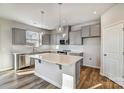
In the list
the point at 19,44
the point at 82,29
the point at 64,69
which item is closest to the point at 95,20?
the point at 82,29

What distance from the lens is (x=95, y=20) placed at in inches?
190

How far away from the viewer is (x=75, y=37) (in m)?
5.51

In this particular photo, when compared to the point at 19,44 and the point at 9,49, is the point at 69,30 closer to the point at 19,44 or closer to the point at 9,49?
the point at 19,44

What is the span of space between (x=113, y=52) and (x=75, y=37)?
252 centimetres

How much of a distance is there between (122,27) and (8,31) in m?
4.68

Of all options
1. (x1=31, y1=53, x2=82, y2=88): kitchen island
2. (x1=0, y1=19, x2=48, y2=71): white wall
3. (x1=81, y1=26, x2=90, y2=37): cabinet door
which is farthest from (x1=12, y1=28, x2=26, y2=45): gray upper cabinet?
(x1=81, y1=26, x2=90, y2=37): cabinet door

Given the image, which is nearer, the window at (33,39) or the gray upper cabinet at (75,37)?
the gray upper cabinet at (75,37)

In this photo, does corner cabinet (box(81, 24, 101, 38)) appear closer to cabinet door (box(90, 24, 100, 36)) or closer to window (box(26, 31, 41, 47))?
cabinet door (box(90, 24, 100, 36))

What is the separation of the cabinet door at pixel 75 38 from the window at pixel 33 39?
221 cm

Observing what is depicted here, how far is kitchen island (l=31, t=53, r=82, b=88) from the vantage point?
259 cm

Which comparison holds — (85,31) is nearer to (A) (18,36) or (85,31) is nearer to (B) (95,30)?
(B) (95,30)

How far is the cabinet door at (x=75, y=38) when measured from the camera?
212 inches

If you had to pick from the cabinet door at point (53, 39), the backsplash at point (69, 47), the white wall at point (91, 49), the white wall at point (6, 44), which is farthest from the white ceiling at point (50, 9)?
the cabinet door at point (53, 39)

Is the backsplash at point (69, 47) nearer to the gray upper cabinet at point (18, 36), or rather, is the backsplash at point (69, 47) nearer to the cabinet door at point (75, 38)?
the cabinet door at point (75, 38)
